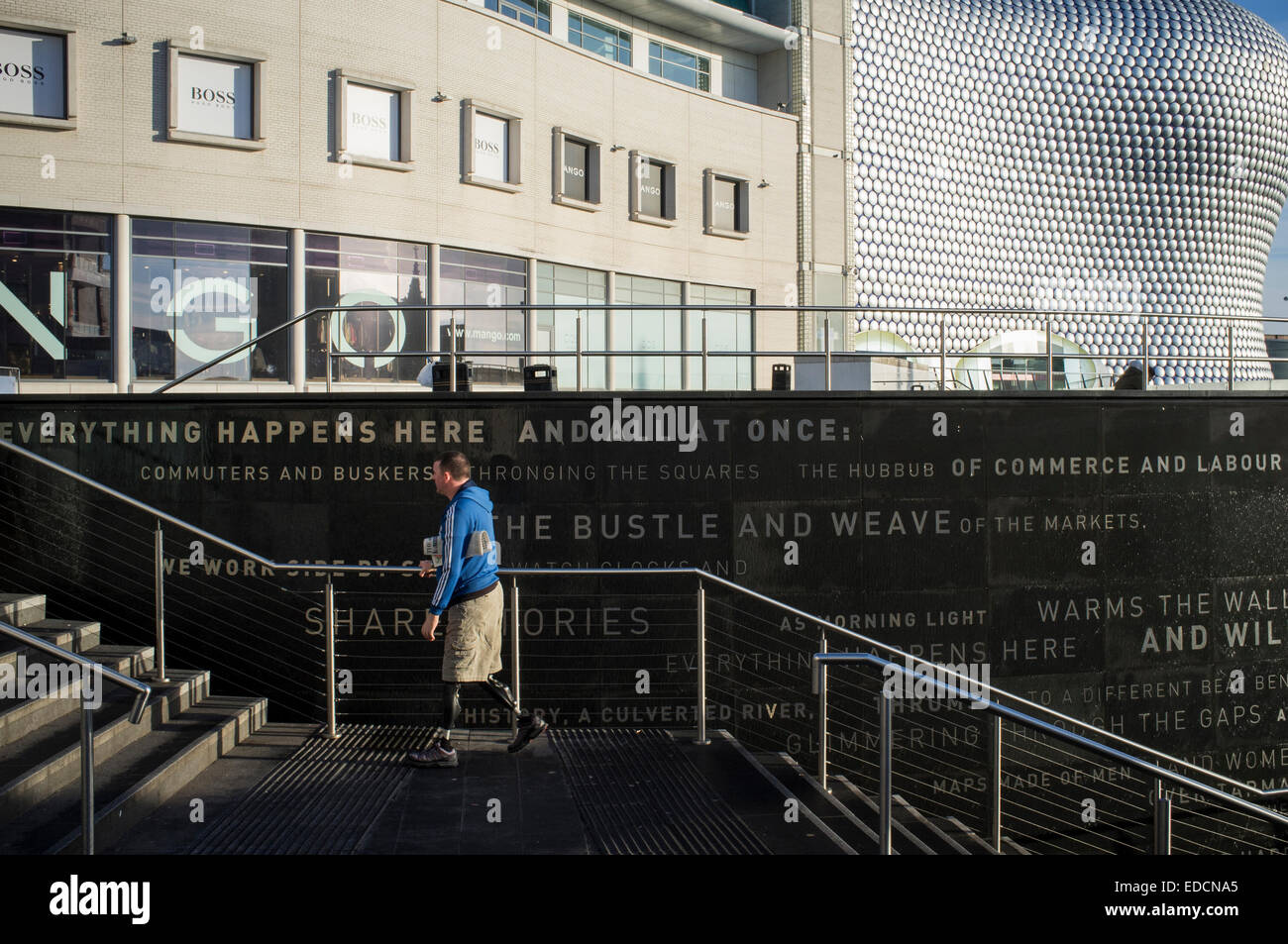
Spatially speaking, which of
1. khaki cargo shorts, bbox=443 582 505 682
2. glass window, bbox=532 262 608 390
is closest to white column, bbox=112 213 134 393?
glass window, bbox=532 262 608 390

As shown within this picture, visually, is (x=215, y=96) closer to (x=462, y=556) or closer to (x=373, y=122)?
(x=373, y=122)

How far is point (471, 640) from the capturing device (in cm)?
717

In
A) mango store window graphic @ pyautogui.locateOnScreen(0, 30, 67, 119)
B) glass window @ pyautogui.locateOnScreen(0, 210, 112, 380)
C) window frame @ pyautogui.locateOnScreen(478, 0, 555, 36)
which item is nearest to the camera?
mango store window graphic @ pyautogui.locateOnScreen(0, 30, 67, 119)

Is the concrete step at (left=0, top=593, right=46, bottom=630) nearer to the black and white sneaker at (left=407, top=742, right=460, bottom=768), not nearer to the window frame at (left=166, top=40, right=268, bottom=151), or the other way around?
the black and white sneaker at (left=407, top=742, right=460, bottom=768)

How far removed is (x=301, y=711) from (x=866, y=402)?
6051 mm

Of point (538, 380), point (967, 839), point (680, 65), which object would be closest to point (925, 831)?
point (967, 839)

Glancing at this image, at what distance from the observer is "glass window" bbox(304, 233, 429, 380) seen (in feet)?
65.0

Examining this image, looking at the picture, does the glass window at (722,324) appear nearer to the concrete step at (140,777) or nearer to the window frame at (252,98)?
the window frame at (252,98)

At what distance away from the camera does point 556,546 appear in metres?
10.0

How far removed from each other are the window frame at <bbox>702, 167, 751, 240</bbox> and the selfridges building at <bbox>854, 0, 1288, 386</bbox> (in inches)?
344

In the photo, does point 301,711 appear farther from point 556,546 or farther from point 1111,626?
point 1111,626

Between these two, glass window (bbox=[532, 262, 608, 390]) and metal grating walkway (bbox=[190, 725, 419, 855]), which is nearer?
metal grating walkway (bbox=[190, 725, 419, 855])

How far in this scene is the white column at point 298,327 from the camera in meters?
19.1

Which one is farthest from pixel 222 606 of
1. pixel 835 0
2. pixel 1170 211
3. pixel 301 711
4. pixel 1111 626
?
pixel 1170 211
